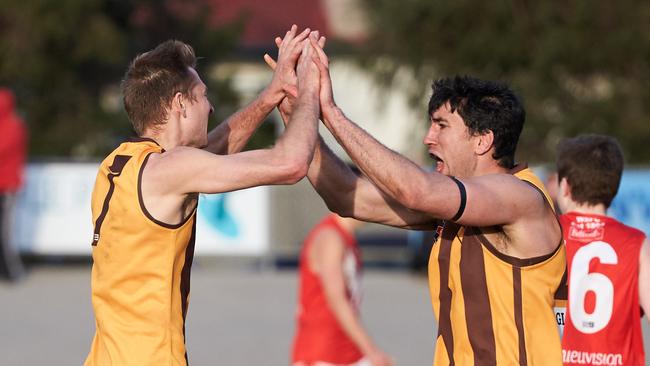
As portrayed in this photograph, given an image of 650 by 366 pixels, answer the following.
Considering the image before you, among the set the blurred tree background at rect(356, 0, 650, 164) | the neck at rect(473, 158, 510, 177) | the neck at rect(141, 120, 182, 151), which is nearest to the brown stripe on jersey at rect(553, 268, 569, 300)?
the neck at rect(473, 158, 510, 177)

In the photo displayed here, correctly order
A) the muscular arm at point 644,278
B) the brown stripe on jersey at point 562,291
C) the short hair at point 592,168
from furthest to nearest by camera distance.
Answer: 1. the short hair at point 592,168
2. the muscular arm at point 644,278
3. the brown stripe on jersey at point 562,291

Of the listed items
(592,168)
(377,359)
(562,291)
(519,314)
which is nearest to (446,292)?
(519,314)

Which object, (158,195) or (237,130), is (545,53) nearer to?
(237,130)

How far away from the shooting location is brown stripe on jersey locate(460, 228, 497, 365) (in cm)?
435

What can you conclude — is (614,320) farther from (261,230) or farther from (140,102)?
(261,230)

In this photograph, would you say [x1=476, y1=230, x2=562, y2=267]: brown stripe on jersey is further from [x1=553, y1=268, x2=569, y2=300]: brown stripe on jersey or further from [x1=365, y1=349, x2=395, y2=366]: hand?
[x1=365, y1=349, x2=395, y2=366]: hand

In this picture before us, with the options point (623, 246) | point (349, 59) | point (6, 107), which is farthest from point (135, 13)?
point (623, 246)

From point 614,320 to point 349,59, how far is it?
15.2 m

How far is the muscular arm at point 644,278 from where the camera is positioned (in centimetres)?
522

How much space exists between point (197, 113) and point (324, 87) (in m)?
0.50

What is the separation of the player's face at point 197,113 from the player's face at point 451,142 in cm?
86

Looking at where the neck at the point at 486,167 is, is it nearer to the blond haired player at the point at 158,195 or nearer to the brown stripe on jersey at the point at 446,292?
the brown stripe on jersey at the point at 446,292

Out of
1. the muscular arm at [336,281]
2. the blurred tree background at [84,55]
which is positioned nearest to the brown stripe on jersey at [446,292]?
the muscular arm at [336,281]

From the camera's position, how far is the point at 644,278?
5.27m
